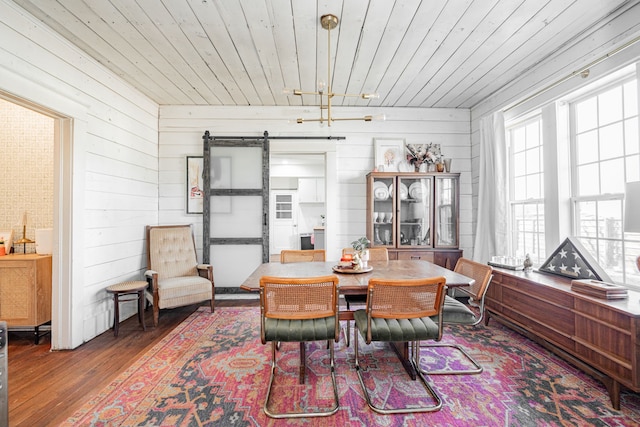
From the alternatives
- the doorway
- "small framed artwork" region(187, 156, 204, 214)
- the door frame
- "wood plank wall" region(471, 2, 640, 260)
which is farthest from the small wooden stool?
the doorway

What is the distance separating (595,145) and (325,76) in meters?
2.65

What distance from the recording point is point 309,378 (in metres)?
2.14

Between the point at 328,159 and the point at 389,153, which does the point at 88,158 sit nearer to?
the point at 328,159

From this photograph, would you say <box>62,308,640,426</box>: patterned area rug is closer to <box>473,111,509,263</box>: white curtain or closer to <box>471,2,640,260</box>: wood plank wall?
<box>473,111,509,263</box>: white curtain

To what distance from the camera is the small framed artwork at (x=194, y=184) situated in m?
4.10

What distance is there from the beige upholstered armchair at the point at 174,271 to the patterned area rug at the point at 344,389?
1.85ft

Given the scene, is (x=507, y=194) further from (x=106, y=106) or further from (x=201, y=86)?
(x=106, y=106)

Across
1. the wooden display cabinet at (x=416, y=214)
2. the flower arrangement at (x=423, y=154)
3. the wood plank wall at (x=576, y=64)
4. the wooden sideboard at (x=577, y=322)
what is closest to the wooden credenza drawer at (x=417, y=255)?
the wooden display cabinet at (x=416, y=214)

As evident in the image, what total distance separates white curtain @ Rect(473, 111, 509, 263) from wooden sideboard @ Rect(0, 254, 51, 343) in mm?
4850

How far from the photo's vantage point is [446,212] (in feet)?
12.9

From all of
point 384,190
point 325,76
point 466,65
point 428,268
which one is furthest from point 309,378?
point 466,65

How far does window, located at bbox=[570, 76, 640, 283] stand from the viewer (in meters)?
2.27

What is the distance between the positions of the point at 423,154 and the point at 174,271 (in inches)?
145

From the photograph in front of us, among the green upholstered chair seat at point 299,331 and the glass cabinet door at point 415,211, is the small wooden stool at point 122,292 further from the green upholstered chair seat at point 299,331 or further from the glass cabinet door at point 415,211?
the glass cabinet door at point 415,211
